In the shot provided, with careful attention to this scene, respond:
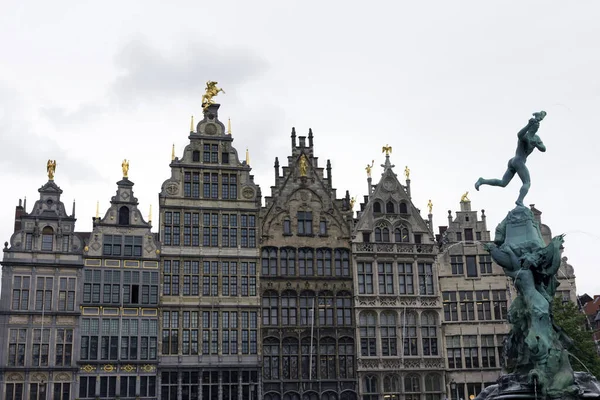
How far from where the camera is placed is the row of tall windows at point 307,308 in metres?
48.7

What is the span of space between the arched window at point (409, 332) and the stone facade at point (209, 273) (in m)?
9.68

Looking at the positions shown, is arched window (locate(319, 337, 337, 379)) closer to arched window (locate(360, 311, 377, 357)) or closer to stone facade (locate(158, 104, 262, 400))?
arched window (locate(360, 311, 377, 357))

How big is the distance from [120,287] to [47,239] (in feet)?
17.1

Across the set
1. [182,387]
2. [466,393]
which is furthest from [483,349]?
[182,387]

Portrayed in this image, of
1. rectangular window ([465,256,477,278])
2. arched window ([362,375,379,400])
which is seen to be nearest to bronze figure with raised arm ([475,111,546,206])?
arched window ([362,375,379,400])

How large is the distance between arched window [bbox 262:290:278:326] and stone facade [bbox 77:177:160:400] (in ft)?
22.0

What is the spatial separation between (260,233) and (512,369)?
23.7m

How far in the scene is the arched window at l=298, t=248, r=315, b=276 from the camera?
49969mm

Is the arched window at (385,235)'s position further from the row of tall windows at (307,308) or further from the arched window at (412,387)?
the arched window at (412,387)

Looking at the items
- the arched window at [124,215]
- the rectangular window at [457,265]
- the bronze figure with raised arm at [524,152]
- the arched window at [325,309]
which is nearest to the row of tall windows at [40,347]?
the arched window at [124,215]

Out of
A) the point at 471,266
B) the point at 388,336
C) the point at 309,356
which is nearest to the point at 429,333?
the point at 388,336

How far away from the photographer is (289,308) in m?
49.0

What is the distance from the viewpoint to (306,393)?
47.8m

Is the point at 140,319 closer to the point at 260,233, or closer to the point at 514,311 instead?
the point at 260,233
